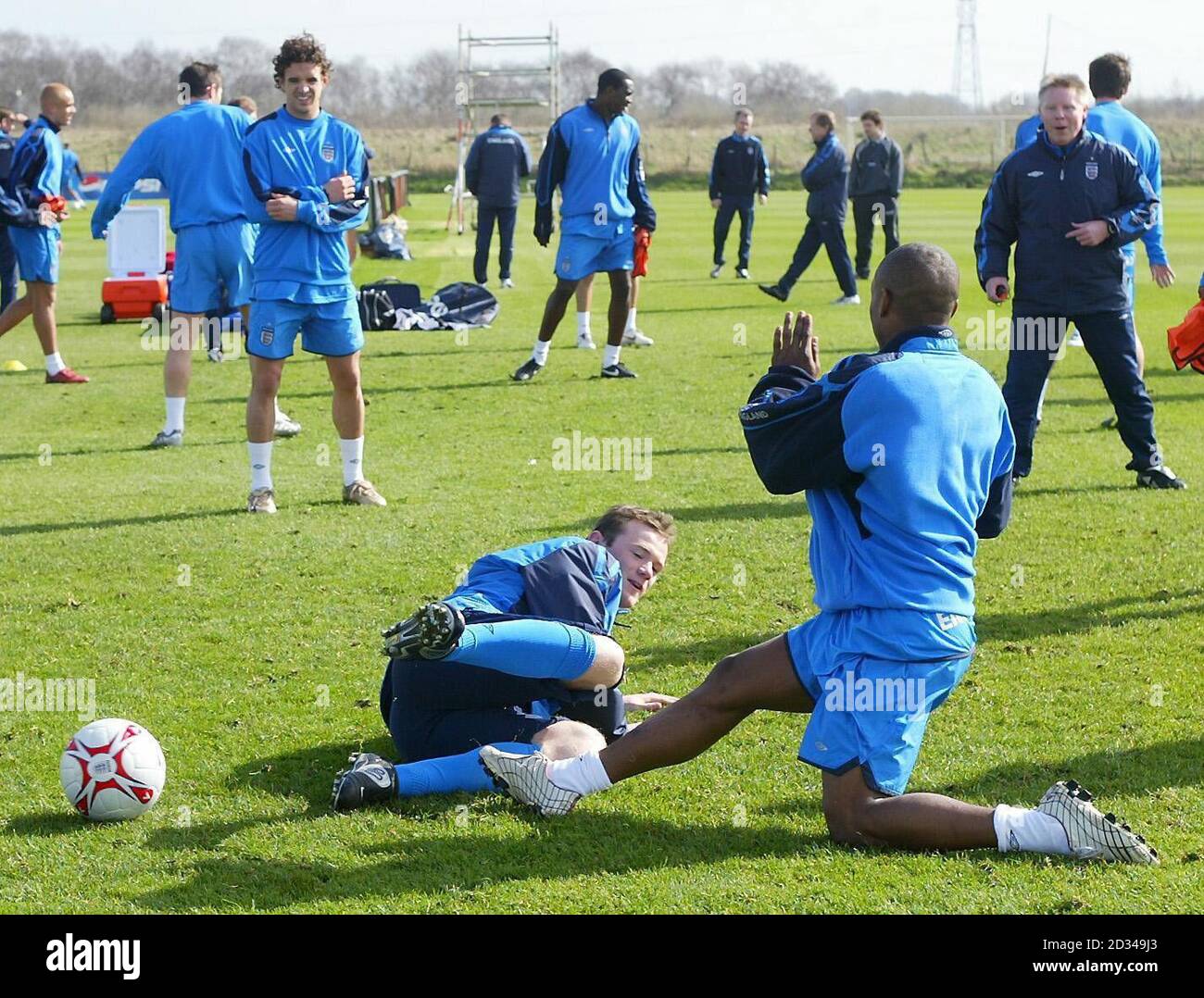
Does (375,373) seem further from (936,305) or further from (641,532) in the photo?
(936,305)

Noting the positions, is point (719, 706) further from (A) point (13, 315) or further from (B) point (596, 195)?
(A) point (13, 315)

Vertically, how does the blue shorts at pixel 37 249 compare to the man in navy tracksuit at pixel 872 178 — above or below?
below

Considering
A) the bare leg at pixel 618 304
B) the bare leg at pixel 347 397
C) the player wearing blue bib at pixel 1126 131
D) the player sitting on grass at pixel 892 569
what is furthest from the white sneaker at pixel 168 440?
the player sitting on grass at pixel 892 569

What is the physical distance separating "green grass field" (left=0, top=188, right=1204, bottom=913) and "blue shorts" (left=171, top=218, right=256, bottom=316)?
1067 millimetres

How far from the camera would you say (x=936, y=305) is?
415cm

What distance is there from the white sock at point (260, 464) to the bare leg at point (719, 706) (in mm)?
4662

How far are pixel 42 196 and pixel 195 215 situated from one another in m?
3.92

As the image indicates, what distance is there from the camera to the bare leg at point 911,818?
4020 mm

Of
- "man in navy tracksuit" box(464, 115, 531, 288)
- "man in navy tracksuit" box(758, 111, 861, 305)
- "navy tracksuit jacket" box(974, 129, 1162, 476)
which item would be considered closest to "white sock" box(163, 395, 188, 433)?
"navy tracksuit jacket" box(974, 129, 1162, 476)

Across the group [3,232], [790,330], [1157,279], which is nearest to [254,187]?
[790,330]

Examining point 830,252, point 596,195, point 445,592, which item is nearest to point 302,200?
point 445,592

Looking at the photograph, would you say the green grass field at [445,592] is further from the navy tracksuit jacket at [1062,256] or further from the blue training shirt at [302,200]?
the blue training shirt at [302,200]

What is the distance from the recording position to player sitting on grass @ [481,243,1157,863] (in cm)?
399

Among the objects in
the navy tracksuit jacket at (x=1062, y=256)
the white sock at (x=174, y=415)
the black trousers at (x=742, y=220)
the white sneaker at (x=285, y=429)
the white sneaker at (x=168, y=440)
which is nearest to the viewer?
the navy tracksuit jacket at (x=1062, y=256)
